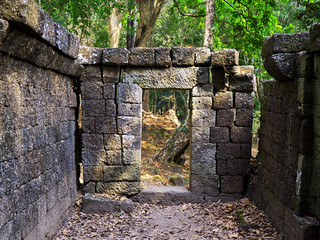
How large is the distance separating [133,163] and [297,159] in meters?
3.22

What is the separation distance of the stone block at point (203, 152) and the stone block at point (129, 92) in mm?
1560

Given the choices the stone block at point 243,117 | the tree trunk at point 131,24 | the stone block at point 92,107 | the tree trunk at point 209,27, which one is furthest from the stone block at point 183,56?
the tree trunk at point 131,24

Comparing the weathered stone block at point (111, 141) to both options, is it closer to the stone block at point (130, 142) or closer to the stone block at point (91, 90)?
the stone block at point (130, 142)

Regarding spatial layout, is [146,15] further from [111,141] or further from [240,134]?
[240,134]

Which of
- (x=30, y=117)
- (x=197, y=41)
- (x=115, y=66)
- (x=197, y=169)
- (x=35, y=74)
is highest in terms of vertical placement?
(x=197, y=41)

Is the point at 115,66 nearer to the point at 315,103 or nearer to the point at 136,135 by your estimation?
the point at 136,135

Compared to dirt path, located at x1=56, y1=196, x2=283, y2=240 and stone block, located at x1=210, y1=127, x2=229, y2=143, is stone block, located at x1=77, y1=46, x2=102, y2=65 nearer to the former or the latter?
stone block, located at x1=210, y1=127, x2=229, y2=143

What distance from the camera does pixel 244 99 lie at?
20.8ft

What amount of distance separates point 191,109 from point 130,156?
159cm

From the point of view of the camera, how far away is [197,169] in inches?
254

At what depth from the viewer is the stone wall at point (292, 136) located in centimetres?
406

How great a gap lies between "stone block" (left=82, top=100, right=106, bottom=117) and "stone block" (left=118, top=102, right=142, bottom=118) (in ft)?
1.13

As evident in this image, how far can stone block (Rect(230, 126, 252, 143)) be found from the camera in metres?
6.37

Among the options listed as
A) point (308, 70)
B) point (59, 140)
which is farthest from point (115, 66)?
point (308, 70)
